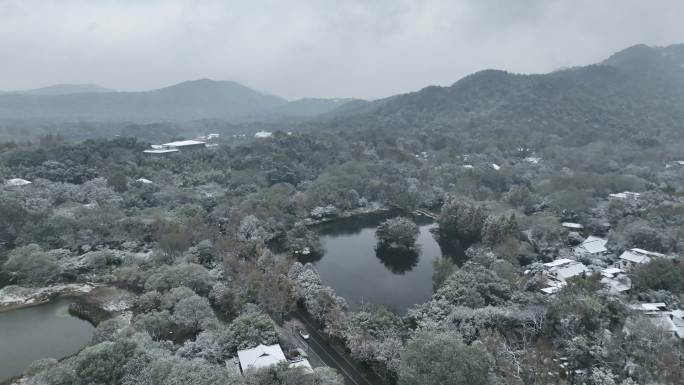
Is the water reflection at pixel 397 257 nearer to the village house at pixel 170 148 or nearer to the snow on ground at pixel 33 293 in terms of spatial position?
the snow on ground at pixel 33 293

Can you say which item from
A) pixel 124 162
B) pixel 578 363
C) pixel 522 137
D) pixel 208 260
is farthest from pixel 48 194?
pixel 522 137

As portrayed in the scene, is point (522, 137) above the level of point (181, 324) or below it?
above

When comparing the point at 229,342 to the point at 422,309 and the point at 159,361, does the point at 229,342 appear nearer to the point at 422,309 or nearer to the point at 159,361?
the point at 159,361

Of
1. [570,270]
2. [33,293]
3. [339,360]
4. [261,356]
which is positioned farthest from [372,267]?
[33,293]

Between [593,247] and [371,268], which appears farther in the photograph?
[371,268]

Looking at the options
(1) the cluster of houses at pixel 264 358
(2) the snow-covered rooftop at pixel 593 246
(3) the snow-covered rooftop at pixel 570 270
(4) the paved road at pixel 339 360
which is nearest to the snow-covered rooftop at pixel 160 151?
(4) the paved road at pixel 339 360

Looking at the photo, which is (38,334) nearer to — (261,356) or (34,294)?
(34,294)

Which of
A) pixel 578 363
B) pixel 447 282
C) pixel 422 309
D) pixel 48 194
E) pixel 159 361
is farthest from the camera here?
pixel 48 194
